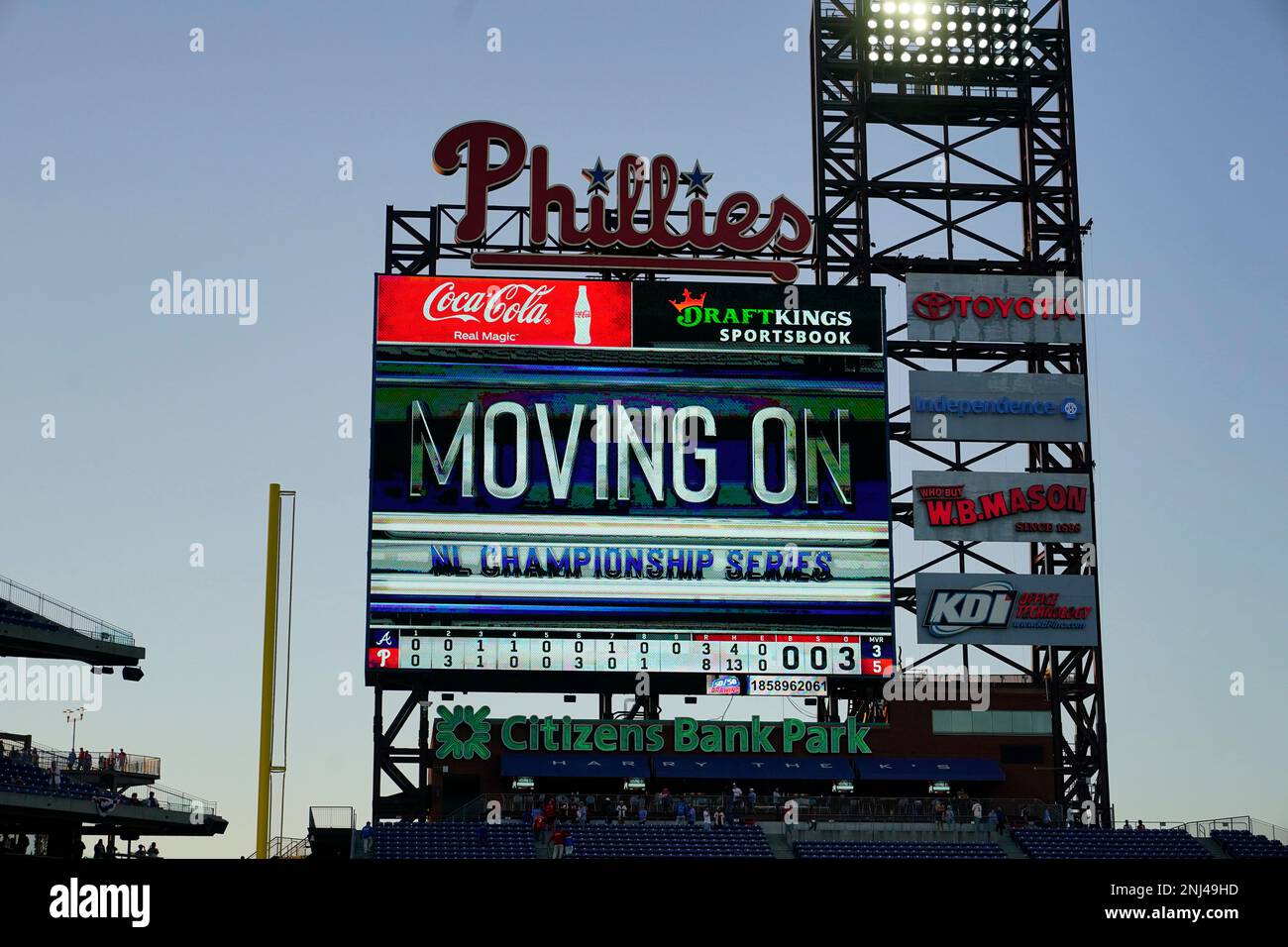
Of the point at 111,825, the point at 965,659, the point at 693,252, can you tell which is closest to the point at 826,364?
the point at 693,252

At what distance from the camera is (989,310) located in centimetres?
5238

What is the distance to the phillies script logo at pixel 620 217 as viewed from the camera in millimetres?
50062

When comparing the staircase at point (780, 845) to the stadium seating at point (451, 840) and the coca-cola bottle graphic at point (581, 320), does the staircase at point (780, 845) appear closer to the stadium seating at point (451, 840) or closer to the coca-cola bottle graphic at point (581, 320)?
the stadium seating at point (451, 840)

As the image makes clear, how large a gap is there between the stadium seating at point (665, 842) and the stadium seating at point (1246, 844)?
11.8 meters

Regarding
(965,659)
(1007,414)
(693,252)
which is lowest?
(965,659)

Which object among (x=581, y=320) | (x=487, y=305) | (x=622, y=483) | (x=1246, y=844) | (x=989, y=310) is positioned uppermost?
(x=989, y=310)

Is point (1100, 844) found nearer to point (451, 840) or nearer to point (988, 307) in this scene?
point (988, 307)

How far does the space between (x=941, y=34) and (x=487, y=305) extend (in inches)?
593

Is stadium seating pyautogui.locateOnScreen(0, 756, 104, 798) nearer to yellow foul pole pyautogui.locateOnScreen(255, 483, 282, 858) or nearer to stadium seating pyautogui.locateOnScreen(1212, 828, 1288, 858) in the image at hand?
yellow foul pole pyautogui.locateOnScreen(255, 483, 282, 858)

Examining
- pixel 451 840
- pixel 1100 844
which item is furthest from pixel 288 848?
pixel 1100 844

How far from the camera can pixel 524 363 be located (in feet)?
160
